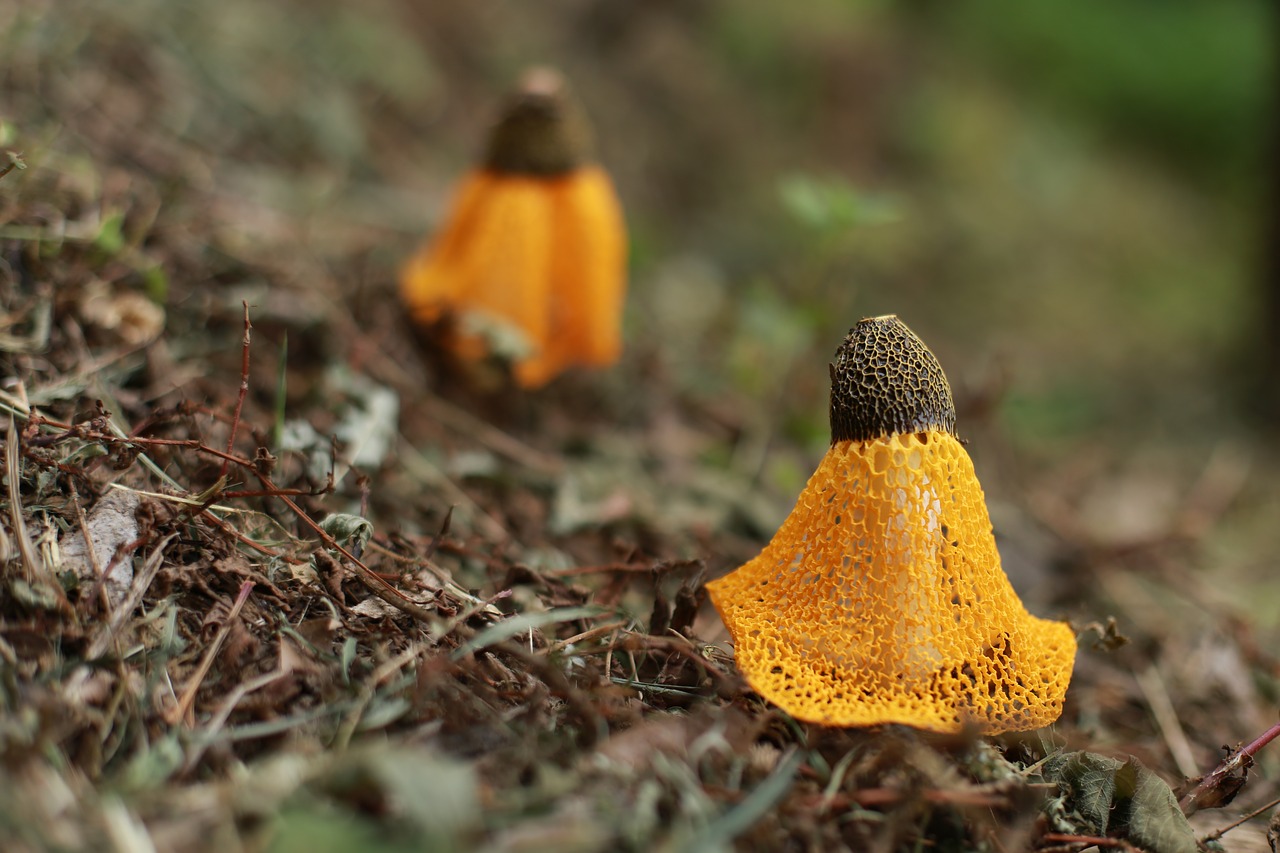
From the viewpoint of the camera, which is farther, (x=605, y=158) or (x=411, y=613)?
(x=605, y=158)

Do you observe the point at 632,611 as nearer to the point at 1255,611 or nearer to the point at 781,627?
the point at 781,627

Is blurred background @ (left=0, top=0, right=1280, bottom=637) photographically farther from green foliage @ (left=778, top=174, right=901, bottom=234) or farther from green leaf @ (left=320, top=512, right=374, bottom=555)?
green leaf @ (left=320, top=512, right=374, bottom=555)

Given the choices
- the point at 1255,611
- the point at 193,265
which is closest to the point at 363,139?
the point at 193,265

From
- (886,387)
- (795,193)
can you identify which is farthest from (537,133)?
(886,387)

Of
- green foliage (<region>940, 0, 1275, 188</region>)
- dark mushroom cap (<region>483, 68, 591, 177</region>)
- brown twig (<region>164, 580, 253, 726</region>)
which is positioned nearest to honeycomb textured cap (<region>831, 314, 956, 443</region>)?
brown twig (<region>164, 580, 253, 726</region>)

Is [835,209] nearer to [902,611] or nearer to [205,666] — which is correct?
[902,611]

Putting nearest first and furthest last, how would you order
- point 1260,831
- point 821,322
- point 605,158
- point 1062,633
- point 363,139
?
point 1062,633 → point 1260,831 → point 821,322 → point 363,139 → point 605,158
